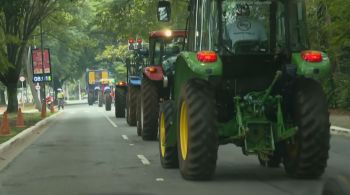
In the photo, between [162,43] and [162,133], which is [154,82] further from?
[162,133]

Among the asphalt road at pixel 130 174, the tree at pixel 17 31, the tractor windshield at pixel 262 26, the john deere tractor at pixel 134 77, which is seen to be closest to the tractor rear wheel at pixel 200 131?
the asphalt road at pixel 130 174

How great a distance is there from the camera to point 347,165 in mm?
11633

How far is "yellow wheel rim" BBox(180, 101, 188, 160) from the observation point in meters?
10.0

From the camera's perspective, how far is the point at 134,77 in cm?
2370

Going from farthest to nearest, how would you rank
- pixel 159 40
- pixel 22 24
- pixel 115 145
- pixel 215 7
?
pixel 22 24
pixel 159 40
pixel 115 145
pixel 215 7

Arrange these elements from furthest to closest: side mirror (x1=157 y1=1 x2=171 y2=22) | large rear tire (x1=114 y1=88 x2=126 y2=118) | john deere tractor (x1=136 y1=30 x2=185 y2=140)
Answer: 1. large rear tire (x1=114 y1=88 x2=126 y2=118)
2. john deere tractor (x1=136 y1=30 x2=185 y2=140)
3. side mirror (x1=157 y1=1 x2=171 y2=22)

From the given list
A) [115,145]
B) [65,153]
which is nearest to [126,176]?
[65,153]

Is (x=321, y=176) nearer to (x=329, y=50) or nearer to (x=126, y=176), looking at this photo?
(x=126, y=176)

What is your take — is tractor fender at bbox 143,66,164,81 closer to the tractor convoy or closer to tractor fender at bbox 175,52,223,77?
the tractor convoy

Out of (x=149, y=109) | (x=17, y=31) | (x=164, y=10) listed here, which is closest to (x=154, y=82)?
(x=149, y=109)

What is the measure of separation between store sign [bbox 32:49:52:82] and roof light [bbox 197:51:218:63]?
35.9 m

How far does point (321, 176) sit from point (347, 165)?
193 centimetres

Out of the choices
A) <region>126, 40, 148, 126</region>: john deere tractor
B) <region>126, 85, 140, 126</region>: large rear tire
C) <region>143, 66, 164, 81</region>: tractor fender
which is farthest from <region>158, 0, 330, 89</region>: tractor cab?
<region>126, 85, 140, 126</region>: large rear tire

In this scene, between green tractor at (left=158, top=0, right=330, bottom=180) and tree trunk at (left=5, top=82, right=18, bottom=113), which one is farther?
tree trunk at (left=5, top=82, right=18, bottom=113)
